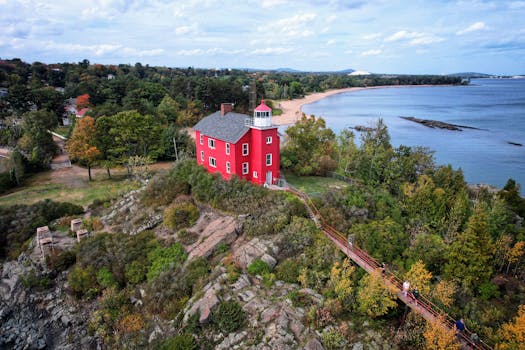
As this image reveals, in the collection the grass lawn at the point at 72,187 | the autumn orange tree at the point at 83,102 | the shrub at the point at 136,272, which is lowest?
the shrub at the point at 136,272

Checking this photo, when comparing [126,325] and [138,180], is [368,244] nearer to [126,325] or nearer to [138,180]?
[126,325]

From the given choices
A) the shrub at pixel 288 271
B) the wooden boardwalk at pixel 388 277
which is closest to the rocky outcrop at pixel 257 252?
the shrub at pixel 288 271

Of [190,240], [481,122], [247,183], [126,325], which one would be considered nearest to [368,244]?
[247,183]

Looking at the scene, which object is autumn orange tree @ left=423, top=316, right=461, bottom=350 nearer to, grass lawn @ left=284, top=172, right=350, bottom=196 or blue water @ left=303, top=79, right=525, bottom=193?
grass lawn @ left=284, top=172, right=350, bottom=196

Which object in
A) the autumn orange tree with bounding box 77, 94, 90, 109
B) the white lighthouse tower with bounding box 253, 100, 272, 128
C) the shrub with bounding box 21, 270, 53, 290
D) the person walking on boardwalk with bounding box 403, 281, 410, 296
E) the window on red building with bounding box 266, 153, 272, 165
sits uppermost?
the white lighthouse tower with bounding box 253, 100, 272, 128

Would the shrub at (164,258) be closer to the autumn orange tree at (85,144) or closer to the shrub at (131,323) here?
the shrub at (131,323)

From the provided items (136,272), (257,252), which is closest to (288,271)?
(257,252)

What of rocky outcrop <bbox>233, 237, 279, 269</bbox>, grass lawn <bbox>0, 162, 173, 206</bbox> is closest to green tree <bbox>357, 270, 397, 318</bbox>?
rocky outcrop <bbox>233, 237, 279, 269</bbox>

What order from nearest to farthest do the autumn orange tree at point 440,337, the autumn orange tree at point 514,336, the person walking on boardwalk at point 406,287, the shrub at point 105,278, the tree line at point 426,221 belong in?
the autumn orange tree at point 440,337 → the autumn orange tree at point 514,336 → the person walking on boardwalk at point 406,287 → the tree line at point 426,221 → the shrub at point 105,278
